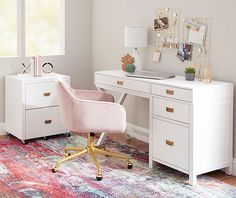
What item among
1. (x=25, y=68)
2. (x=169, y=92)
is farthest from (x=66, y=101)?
(x=25, y=68)

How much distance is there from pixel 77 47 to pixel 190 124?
245 centimetres

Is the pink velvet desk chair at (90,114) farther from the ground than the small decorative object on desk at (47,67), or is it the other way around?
the small decorative object on desk at (47,67)

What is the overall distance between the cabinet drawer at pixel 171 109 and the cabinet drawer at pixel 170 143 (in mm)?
68

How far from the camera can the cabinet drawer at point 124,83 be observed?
13.6 ft

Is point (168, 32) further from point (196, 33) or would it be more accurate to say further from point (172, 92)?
point (172, 92)

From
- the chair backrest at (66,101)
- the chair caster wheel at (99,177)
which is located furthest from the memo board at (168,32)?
the chair caster wheel at (99,177)

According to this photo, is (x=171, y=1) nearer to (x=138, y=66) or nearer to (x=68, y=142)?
(x=138, y=66)

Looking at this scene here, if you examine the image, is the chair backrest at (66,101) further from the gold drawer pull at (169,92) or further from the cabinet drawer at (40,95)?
the cabinet drawer at (40,95)

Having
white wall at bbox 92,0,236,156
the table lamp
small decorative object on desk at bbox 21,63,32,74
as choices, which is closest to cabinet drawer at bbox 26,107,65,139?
small decorative object on desk at bbox 21,63,32,74

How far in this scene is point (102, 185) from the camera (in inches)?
147

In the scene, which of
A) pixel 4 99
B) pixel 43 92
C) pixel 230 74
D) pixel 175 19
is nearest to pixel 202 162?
pixel 230 74

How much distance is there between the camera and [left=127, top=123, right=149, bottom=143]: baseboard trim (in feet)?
16.5

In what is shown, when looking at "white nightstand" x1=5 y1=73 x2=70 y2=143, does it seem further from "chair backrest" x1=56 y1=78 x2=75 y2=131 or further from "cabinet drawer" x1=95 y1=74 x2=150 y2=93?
"chair backrest" x1=56 y1=78 x2=75 y2=131

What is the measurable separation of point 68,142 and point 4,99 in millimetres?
920
